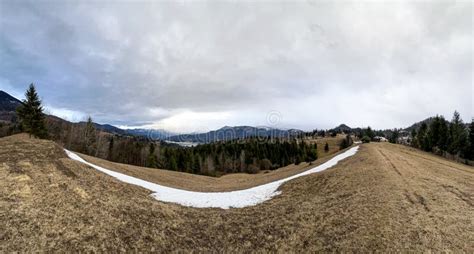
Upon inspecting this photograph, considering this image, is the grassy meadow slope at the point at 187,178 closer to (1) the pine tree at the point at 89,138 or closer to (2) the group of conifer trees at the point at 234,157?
(1) the pine tree at the point at 89,138

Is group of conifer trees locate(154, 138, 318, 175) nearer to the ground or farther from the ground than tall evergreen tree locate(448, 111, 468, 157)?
nearer to the ground

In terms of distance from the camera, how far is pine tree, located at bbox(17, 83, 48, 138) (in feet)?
151

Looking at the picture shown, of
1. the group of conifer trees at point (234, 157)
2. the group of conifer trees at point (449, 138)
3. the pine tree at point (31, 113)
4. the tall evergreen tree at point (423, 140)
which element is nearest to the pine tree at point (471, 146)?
the group of conifer trees at point (449, 138)

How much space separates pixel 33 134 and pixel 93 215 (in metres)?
43.0

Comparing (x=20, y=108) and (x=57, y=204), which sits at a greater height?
(x=20, y=108)

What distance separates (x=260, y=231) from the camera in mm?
13391

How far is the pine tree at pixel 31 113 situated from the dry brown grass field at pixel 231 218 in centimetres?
3161

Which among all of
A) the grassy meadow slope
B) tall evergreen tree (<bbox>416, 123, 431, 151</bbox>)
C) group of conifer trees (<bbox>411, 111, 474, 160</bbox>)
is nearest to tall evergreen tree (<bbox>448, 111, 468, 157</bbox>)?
group of conifer trees (<bbox>411, 111, 474, 160</bbox>)

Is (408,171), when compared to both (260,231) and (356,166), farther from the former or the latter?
(260,231)

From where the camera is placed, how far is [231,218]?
1552 centimetres

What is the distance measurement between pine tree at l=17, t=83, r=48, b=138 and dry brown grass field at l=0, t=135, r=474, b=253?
3161 cm

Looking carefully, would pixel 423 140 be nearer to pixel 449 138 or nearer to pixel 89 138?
pixel 449 138

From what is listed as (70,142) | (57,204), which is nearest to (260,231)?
(57,204)

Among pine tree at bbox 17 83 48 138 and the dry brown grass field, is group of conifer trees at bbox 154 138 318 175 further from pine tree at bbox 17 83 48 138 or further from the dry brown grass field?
the dry brown grass field
